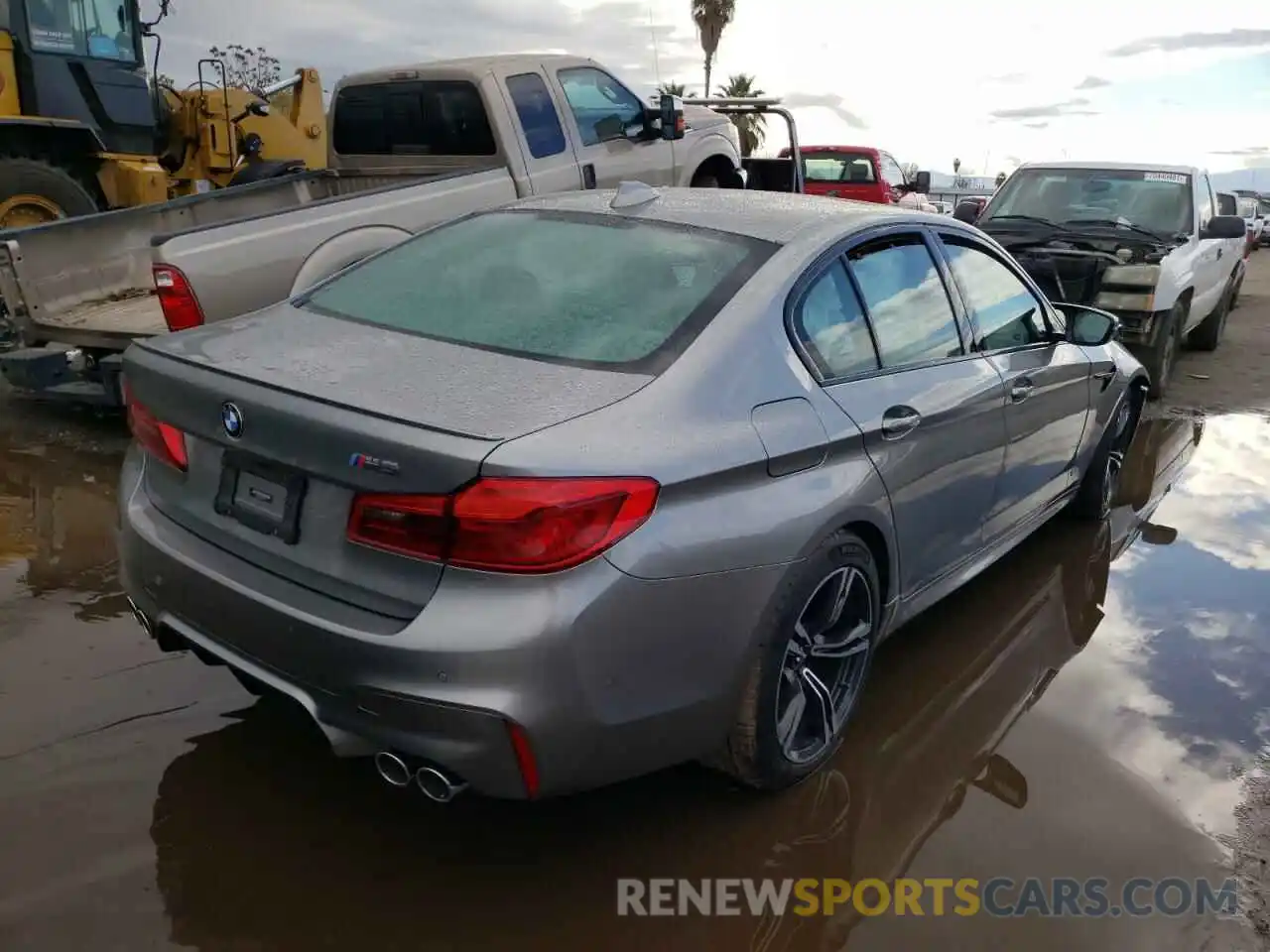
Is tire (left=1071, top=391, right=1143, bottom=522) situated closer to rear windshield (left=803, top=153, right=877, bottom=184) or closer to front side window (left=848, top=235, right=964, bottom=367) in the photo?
front side window (left=848, top=235, right=964, bottom=367)

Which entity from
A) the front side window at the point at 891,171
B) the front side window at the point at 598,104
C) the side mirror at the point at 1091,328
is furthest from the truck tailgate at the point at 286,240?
the front side window at the point at 891,171

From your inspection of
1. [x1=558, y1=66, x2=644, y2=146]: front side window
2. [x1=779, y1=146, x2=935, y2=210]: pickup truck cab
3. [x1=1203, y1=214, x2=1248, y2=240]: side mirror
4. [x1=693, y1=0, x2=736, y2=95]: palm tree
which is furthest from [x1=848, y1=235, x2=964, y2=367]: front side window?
[x1=693, y1=0, x2=736, y2=95]: palm tree

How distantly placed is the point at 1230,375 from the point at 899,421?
831 centimetres

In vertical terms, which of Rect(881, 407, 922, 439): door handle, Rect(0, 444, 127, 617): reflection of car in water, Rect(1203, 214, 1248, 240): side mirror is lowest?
Rect(0, 444, 127, 617): reflection of car in water

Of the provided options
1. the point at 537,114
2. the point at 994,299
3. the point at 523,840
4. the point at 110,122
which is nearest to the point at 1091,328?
the point at 994,299

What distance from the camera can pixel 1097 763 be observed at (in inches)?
129

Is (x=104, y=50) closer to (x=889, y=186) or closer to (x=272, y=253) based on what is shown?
(x=272, y=253)

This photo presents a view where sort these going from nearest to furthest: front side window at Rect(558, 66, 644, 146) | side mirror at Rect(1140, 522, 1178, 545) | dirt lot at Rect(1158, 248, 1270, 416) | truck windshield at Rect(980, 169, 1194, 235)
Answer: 1. side mirror at Rect(1140, 522, 1178, 545)
2. front side window at Rect(558, 66, 644, 146)
3. dirt lot at Rect(1158, 248, 1270, 416)
4. truck windshield at Rect(980, 169, 1194, 235)

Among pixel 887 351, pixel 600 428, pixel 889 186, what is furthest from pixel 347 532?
pixel 889 186

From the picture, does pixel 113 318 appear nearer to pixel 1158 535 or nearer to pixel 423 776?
pixel 423 776

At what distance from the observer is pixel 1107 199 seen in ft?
29.4

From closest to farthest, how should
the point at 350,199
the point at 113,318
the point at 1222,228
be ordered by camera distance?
1. the point at 350,199
2. the point at 113,318
3. the point at 1222,228

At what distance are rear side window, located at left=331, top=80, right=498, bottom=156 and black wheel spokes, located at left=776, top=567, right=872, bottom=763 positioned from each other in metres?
4.81

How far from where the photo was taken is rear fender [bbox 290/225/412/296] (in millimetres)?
5332
